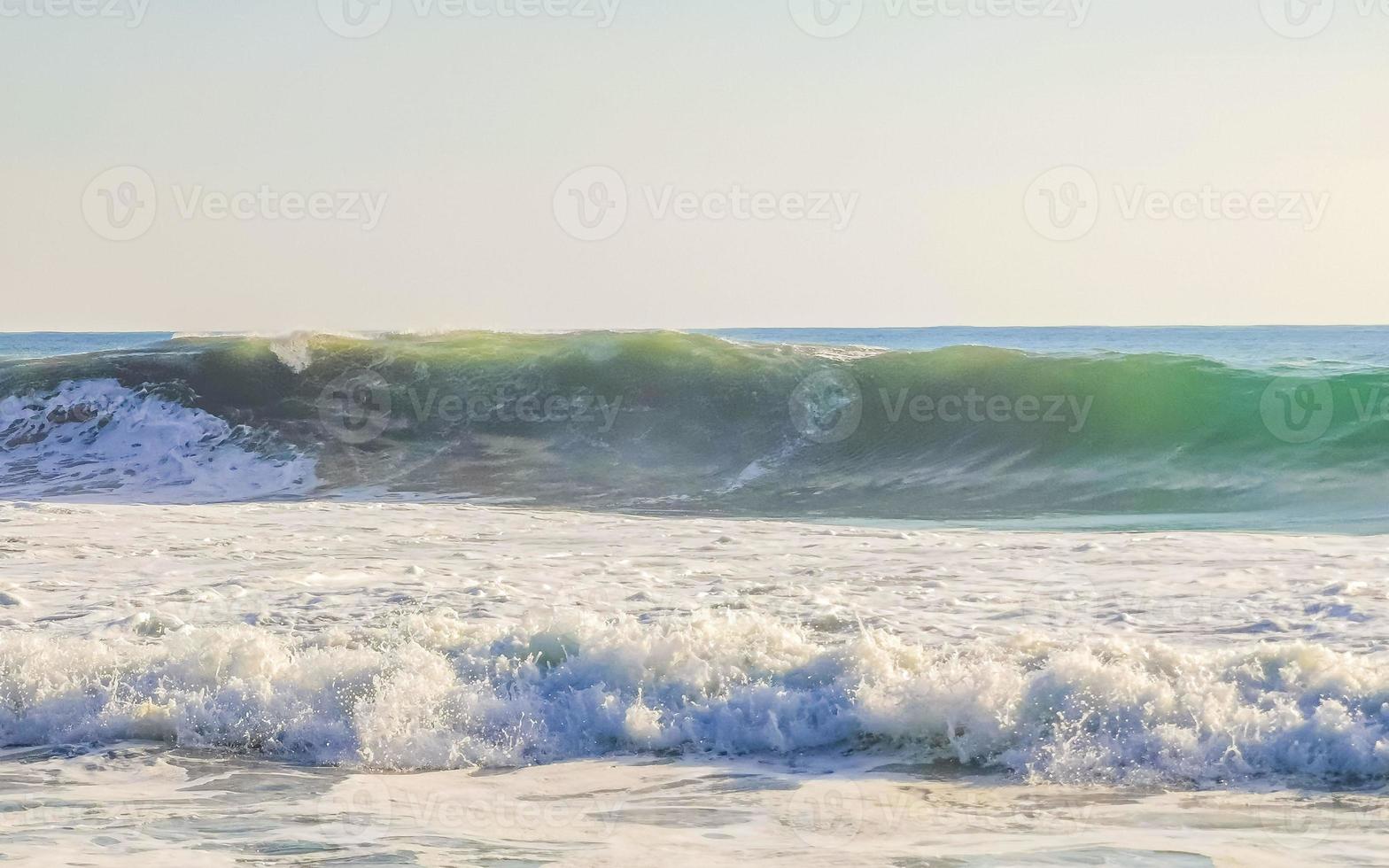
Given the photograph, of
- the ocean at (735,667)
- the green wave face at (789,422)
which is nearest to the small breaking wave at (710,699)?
the ocean at (735,667)

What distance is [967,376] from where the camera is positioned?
20.0m

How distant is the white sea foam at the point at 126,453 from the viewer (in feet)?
56.1

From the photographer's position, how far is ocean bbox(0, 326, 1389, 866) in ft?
15.6

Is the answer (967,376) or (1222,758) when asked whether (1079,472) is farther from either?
(1222,758)

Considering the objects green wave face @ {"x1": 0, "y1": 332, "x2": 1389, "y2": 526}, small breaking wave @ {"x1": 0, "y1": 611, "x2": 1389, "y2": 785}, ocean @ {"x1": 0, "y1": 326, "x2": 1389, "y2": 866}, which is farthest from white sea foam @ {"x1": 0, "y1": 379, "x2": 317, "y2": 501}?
small breaking wave @ {"x1": 0, "y1": 611, "x2": 1389, "y2": 785}

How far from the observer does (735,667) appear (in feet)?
21.0

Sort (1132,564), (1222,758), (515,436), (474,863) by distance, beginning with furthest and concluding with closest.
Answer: (515,436) < (1132,564) < (1222,758) < (474,863)

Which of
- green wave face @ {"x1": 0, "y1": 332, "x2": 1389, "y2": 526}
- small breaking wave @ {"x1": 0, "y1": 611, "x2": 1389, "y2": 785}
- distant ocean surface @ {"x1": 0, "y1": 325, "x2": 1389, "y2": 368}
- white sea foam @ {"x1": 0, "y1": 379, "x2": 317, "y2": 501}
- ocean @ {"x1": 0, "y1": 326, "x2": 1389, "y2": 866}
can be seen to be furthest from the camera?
distant ocean surface @ {"x1": 0, "y1": 325, "x2": 1389, "y2": 368}

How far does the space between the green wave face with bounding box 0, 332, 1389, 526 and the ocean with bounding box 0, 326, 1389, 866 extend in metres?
0.16

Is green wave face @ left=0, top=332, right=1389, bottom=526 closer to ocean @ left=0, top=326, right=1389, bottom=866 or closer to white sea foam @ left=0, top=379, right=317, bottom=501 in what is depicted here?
ocean @ left=0, top=326, right=1389, bottom=866

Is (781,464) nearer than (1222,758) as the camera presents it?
No

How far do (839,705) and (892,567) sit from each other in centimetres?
313

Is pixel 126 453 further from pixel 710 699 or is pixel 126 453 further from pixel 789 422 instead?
pixel 710 699

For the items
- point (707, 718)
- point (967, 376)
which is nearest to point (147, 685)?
point (707, 718)
